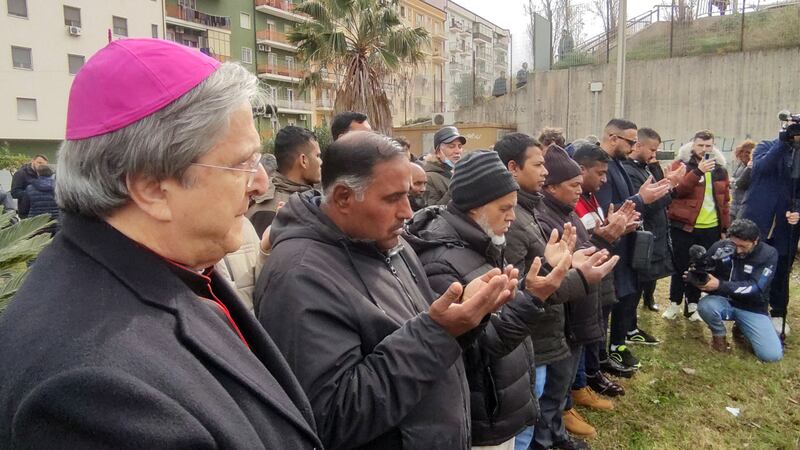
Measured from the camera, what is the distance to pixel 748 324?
516cm

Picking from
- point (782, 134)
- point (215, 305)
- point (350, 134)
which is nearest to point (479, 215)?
point (350, 134)

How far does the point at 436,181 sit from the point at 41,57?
93.6ft

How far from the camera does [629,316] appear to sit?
15.9 ft

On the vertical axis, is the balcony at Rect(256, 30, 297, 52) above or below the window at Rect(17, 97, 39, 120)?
above

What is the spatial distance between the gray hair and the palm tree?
47.1 ft

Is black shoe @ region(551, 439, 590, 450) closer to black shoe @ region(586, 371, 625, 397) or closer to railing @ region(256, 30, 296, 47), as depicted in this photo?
black shoe @ region(586, 371, 625, 397)

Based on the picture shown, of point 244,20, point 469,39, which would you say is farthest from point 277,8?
point 469,39

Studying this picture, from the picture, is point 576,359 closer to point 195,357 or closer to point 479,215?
point 479,215

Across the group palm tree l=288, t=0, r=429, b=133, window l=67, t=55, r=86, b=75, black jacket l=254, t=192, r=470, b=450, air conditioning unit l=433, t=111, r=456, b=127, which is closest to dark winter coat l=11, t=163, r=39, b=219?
black jacket l=254, t=192, r=470, b=450

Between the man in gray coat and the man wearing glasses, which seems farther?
the man wearing glasses

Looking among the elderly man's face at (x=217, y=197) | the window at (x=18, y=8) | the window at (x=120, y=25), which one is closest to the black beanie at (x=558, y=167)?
the elderly man's face at (x=217, y=197)

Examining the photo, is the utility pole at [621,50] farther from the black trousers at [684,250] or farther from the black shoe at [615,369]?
the black shoe at [615,369]

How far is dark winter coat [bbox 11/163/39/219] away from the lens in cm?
775

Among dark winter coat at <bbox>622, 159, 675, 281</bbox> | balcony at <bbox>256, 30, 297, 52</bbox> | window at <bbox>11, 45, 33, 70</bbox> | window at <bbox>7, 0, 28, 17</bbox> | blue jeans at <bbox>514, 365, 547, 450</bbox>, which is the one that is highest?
balcony at <bbox>256, 30, 297, 52</bbox>
